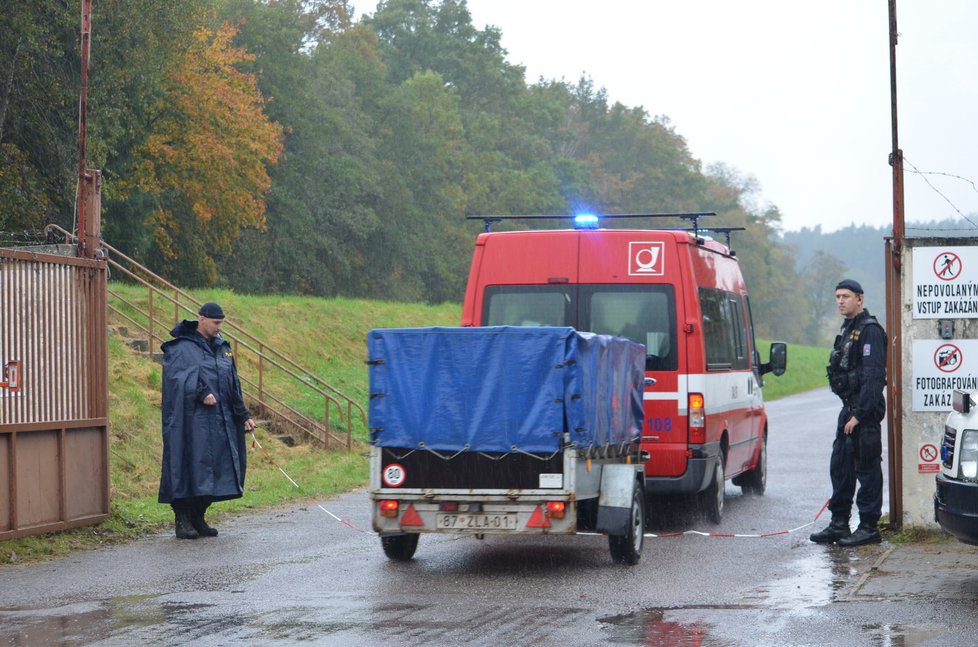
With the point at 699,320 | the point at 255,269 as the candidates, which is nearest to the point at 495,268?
the point at 699,320

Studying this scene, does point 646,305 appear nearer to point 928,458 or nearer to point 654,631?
point 928,458

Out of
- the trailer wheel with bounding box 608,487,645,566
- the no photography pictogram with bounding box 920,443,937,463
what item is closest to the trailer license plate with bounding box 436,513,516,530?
the trailer wheel with bounding box 608,487,645,566

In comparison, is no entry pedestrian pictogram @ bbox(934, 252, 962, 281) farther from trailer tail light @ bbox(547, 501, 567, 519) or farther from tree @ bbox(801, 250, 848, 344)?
tree @ bbox(801, 250, 848, 344)

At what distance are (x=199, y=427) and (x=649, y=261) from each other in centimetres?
427

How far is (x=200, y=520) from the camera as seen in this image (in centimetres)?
1227

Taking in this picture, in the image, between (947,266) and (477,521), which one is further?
(947,266)

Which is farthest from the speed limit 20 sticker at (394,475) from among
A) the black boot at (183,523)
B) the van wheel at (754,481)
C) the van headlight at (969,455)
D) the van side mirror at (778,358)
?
the van wheel at (754,481)

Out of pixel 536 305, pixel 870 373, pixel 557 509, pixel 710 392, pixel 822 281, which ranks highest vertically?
pixel 822 281

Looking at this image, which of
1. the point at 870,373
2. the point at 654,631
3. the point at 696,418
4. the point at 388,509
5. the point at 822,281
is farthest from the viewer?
the point at 822,281

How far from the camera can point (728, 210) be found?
117 metres

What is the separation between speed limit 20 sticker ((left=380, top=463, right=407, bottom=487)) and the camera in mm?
10133

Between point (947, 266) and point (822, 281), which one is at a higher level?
point (822, 281)

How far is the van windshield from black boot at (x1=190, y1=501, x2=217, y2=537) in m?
3.06

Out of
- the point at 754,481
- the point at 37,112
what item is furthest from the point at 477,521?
the point at 37,112
